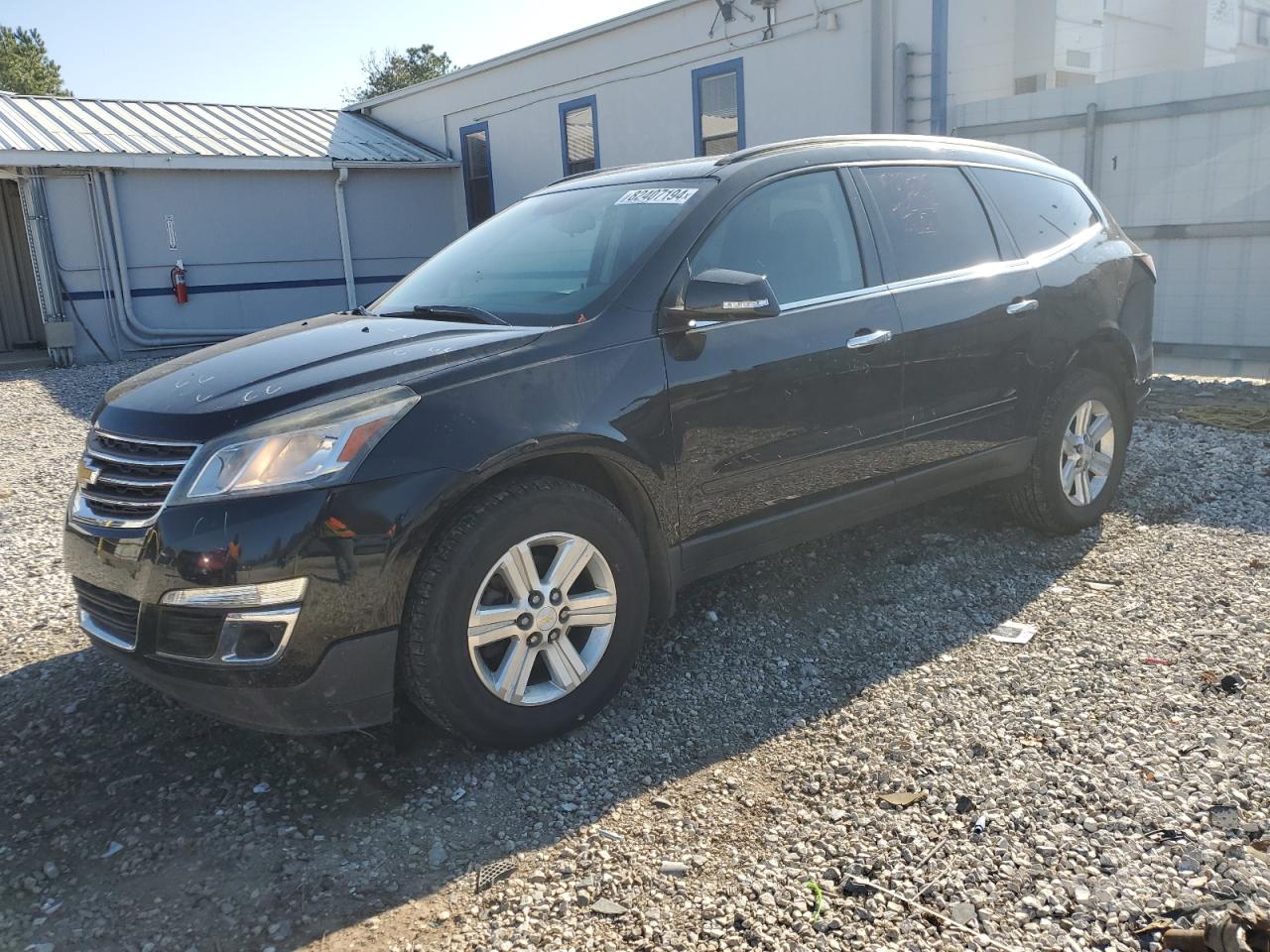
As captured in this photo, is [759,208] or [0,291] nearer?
[759,208]

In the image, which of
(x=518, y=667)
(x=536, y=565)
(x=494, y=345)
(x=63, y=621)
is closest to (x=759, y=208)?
(x=494, y=345)

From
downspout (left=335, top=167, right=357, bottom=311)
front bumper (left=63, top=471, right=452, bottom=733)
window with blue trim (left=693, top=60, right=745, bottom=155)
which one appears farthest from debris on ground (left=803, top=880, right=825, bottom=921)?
downspout (left=335, top=167, right=357, bottom=311)

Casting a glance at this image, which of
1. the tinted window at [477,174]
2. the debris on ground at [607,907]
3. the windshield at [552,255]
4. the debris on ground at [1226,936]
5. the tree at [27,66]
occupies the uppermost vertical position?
the tree at [27,66]

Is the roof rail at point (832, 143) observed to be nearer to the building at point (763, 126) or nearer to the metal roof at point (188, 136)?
the building at point (763, 126)

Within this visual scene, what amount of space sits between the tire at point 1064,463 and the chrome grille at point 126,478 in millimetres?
3733

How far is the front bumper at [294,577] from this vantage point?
2.83 m

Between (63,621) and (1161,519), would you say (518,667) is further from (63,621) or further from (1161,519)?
(1161,519)

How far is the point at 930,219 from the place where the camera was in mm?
4496

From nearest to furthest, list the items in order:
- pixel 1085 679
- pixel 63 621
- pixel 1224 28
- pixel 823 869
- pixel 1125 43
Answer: pixel 823 869, pixel 1085 679, pixel 63 621, pixel 1125 43, pixel 1224 28

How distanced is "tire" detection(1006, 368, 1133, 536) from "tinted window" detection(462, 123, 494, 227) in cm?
1482

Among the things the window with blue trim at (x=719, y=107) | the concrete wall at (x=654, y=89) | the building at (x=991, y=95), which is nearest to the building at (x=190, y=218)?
the concrete wall at (x=654, y=89)

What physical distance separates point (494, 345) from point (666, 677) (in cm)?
140

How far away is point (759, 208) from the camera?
394cm

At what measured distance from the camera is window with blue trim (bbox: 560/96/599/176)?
51.9ft
